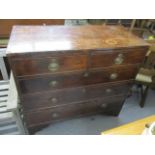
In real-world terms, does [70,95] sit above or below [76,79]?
below

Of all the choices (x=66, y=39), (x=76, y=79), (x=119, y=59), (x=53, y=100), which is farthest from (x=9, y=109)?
(x=119, y=59)

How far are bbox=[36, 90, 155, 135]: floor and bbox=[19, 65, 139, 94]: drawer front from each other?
64 centimetres

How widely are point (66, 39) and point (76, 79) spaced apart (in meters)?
0.32

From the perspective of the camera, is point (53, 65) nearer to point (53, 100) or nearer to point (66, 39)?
point (66, 39)

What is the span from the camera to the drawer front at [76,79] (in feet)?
3.61

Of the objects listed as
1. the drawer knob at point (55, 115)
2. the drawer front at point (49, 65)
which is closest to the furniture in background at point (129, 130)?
the drawer front at point (49, 65)

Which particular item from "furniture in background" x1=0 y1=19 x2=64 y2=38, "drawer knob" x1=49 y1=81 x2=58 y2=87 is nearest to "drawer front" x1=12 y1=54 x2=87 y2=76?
"drawer knob" x1=49 y1=81 x2=58 y2=87

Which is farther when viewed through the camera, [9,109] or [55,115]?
→ [55,115]

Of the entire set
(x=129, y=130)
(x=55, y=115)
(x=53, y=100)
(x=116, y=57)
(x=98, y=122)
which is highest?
(x=116, y=57)

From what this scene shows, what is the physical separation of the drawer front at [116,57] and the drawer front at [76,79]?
6cm

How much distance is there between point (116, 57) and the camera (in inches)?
45.6

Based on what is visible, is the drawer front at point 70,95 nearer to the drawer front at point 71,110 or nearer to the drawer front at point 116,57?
the drawer front at point 71,110

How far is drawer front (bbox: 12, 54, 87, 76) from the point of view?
963 mm
